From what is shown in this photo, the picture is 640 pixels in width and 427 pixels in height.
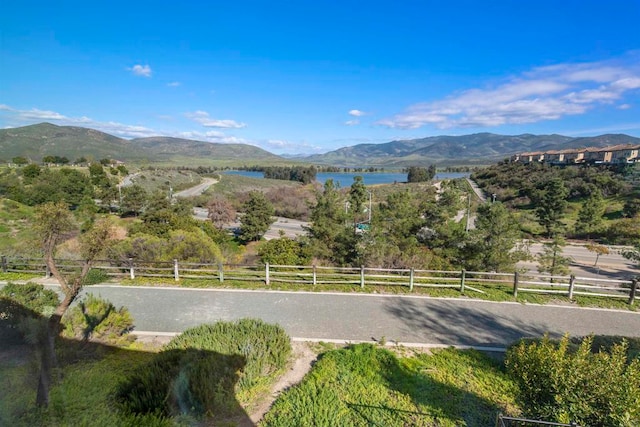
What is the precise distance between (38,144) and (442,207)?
11753cm

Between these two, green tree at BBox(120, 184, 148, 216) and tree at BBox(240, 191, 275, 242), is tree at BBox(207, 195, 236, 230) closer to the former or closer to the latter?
tree at BBox(240, 191, 275, 242)

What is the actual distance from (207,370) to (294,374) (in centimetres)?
169

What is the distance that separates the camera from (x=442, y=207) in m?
21.4

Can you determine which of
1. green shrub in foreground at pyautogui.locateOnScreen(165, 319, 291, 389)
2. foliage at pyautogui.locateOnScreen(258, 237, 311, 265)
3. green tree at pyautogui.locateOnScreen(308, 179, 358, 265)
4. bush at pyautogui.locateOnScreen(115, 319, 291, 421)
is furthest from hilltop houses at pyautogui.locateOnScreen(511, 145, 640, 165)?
bush at pyautogui.locateOnScreen(115, 319, 291, 421)

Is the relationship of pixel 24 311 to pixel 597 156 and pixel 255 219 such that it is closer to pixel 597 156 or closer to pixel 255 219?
pixel 255 219

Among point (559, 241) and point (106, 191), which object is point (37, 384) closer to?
point (559, 241)

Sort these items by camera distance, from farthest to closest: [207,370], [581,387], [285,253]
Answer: [285,253], [207,370], [581,387]

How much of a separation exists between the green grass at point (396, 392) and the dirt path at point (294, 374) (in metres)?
0.19

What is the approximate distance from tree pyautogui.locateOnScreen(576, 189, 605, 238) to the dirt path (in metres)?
39.3

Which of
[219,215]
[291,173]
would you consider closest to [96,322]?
[219,215]

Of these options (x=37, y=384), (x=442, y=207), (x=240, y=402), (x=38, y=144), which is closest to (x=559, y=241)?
(x=442, y=207)

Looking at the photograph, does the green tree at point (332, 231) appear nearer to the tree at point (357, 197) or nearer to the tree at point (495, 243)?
the tree at point (357, 197)

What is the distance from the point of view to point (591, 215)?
33500 millimetres

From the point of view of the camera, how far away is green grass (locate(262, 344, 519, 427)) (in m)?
4.91
